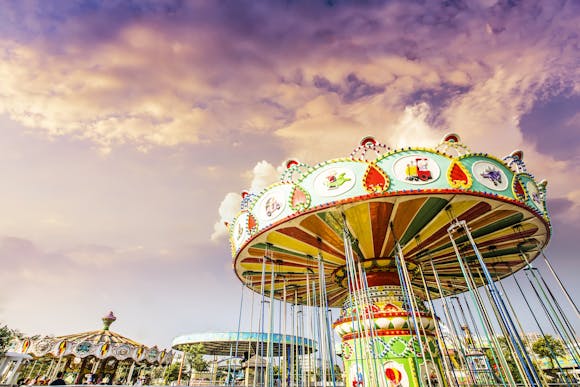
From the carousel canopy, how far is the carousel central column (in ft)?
44.0

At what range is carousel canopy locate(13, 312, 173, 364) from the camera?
46.7 feet

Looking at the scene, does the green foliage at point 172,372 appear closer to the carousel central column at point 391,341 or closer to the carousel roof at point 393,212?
the carousel roof at point 393,212

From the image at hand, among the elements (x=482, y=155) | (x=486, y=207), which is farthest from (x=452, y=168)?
(x=486, y=207)

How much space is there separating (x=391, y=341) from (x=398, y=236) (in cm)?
283

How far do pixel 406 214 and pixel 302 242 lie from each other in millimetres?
3014

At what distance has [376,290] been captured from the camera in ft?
28.5

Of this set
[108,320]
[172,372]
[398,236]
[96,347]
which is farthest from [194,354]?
[398,236]

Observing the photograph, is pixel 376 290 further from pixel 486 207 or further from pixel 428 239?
pixel 486 207

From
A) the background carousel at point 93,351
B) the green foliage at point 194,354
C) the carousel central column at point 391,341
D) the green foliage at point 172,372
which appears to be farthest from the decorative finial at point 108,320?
the carousel central column at point 391,341

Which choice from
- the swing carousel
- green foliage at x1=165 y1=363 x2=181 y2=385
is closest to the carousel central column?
the swing carousel

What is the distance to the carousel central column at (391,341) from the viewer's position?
7.27 meters

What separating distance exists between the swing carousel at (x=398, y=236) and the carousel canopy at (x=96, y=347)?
11.2 meters

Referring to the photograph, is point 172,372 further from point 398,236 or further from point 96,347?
point 398,236

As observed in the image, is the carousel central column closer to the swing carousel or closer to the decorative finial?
the swing carousel
